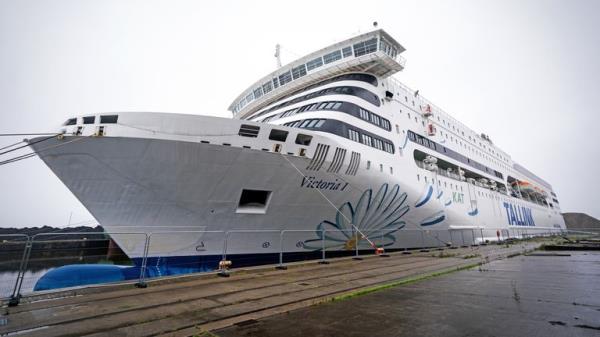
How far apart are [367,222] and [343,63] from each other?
35.2 feet

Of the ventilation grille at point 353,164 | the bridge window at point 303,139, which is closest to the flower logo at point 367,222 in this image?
the ventilation grille at point 353,164

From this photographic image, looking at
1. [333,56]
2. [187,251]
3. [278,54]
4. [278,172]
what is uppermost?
[278,54]

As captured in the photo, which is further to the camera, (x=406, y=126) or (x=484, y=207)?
(x=484, y=207)

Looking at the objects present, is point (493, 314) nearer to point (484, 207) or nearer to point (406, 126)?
point (406, 126)

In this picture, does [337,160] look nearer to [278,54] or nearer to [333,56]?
[333,56]

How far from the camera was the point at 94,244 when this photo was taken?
7.98 meters

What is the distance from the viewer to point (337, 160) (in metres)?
11.6

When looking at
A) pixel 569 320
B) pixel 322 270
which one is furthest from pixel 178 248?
pixel 569 320

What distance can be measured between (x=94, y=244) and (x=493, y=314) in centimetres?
957

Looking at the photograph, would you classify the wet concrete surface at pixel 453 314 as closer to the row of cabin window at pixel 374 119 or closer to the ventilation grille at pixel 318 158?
the ventilation grille at pixel 318 158

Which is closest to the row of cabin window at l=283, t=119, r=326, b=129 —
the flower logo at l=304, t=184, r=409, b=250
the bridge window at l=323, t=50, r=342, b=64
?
the flower logo at l=304, t=184, r=409, b=250

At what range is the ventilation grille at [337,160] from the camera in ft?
37.6

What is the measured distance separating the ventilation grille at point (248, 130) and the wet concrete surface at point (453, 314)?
6.72 m

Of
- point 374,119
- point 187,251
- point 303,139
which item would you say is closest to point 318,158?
point 303,139
